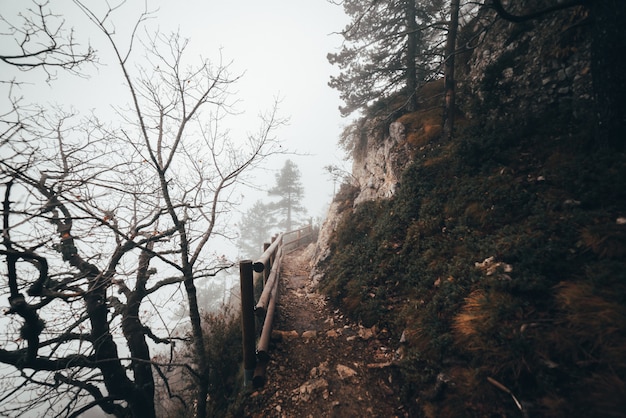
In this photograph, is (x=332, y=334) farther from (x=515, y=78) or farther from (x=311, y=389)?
(x=515, y=78)

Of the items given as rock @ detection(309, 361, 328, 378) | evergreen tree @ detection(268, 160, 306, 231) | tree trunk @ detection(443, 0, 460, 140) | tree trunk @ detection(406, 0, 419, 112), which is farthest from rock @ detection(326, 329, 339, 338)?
evergreen tree @ detection(268, 160, 306, 231)

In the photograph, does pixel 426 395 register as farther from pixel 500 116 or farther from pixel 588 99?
pixel 500 116

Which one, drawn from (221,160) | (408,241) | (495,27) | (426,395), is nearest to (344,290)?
(408,241)

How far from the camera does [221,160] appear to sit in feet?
17.0

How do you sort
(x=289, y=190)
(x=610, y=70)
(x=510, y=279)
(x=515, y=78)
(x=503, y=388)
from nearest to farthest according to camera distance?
(x=503, y=388) < (x=510, y=279) < (x=610, y=70) < (x=515, y=78) < (x=289, y=190)

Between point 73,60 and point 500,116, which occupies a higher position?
point 73,60

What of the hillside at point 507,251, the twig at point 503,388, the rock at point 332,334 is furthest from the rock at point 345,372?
the twig at point 503,388

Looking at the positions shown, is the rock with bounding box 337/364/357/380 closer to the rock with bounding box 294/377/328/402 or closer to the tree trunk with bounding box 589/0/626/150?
the rock with bounding box 294/377/328/402

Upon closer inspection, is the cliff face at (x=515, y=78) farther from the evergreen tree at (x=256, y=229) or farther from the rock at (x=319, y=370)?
the evergreen tree at (x=256, y=229)

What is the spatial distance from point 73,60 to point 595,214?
8346mm

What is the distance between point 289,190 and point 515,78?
25515mm

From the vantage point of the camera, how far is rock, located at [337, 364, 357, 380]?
3936 millimetres

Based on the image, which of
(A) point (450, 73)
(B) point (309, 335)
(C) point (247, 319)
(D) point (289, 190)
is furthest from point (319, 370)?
(D) point (289, 190)

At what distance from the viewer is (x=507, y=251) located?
3859mm
